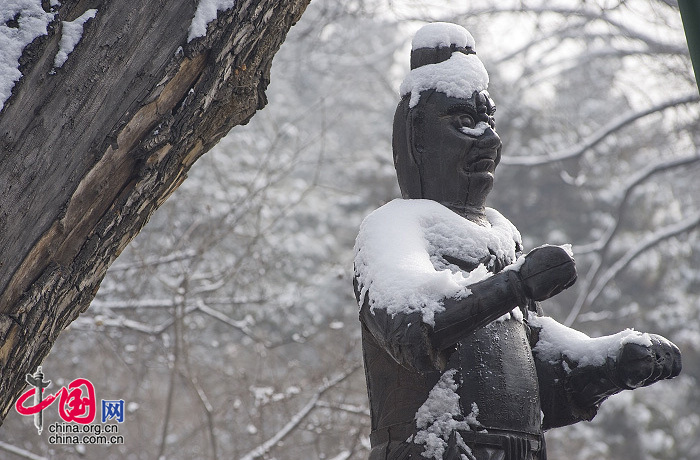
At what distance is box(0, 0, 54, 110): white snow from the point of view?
218cm

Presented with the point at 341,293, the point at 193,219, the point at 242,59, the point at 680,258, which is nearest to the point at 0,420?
the point at 242,59

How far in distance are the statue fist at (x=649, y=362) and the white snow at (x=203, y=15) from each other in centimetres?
162

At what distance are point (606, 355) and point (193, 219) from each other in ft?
21.1

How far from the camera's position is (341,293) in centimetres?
1255

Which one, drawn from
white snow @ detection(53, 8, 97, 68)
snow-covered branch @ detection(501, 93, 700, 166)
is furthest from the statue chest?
snow-covered branch @ detection(501, 93, 700, 166)

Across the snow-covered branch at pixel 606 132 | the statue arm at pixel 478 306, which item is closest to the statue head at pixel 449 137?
the statue arm at pixel 478 306

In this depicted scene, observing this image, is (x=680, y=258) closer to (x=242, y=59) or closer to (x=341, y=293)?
(x=341, y=293)

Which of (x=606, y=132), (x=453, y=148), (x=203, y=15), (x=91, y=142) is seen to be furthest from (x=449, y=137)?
(x=606, y=132)

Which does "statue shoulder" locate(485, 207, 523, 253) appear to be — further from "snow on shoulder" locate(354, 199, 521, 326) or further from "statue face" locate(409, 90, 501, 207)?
"statue face" locate(409, 90, 501, 207)

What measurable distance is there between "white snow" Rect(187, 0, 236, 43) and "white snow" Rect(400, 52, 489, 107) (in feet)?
2.63

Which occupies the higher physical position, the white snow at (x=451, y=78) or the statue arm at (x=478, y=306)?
the white snow at (x=451, y=78)

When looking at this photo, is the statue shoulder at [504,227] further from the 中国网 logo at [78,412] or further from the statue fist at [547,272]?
the 中国网 logo at [78,412]

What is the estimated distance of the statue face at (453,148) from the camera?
2838mm

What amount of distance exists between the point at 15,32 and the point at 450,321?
4.57 ft
